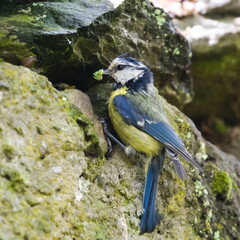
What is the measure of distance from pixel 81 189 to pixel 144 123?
823 millimetres

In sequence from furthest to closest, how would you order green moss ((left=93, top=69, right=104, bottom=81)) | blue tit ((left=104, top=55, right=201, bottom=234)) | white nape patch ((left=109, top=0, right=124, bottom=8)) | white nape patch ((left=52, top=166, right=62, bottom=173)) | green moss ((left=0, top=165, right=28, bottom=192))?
white nape patch ((left=109, top=0, right=124, bottom=8))
green moss ((left=93, top=69, right=104, bottom=81))
blue tit ((left=104, top=55, right=201, bottom=234))
white nape patch ((left=52, top=166, right=62, bottom=173))
green moss ((left=0, top=165, right=28, bottom=192))

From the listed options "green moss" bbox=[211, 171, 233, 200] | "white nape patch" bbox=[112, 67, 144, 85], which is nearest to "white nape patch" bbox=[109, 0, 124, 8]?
"white nape patch" bbox=[112, 67, 144, 85]

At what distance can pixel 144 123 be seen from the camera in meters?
3.74

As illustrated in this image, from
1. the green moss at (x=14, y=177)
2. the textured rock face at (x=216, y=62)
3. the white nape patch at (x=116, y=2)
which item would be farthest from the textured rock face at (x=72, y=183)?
the textured rock face at (x=216, y=62)

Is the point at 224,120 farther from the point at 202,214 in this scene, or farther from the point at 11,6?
the point at 11,6

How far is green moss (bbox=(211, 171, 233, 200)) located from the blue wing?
0.87m

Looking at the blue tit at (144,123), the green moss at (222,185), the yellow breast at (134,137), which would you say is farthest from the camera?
the green moss at (222,185)

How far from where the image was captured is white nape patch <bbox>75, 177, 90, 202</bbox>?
3176 millimetres

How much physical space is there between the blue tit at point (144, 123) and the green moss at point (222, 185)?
31.9 inches

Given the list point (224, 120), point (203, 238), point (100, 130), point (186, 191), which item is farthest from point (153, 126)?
point (224, 120)

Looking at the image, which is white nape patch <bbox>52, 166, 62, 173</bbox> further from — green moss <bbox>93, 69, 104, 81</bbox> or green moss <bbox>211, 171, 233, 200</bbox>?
green moss <bbox>211, 171, 233, 200</bbox>

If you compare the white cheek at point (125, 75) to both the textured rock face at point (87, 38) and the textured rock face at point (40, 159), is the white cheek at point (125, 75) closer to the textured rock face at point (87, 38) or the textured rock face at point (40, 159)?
the textured rock face at point (87, 38)

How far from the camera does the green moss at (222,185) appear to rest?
4.34m

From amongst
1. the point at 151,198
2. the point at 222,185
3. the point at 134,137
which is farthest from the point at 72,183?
the point at 222,185
